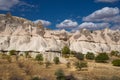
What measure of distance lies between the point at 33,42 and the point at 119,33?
62.4 meters

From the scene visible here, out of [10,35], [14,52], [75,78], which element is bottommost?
[75,78]

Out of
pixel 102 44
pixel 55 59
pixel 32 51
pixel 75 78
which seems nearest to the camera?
pixel 75 78

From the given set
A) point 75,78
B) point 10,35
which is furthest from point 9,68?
point 10,35

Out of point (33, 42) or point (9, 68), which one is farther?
point (33, 42)

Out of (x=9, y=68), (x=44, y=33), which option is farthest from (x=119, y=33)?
(x=9, y=68)

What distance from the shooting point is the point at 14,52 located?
78562mm

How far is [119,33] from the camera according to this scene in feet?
434

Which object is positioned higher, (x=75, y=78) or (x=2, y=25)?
(x=2, y=25)

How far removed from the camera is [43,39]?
84.6 meters

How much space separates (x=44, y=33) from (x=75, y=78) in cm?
5194

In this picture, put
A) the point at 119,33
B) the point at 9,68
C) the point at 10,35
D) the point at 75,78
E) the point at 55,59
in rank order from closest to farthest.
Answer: the point at 75,78, the point at 9,68, the point at 55,59, the point at 10,35, the point at 119,33

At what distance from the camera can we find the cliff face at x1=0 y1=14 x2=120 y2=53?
8234 cm

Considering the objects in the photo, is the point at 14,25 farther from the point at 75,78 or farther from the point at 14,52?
the point at 75,78

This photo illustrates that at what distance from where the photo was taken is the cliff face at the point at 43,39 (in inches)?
3242
